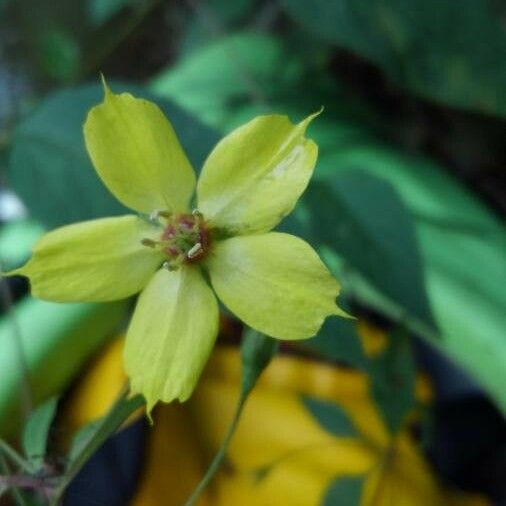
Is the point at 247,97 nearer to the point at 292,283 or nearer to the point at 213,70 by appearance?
the point at 213,70

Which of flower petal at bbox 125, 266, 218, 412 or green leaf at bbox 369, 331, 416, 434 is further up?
flower petal at bbox 125, 266, 218, 412

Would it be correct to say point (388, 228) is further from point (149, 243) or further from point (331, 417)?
point (149, 243)

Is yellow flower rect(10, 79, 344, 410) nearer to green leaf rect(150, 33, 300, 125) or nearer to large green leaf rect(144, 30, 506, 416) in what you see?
large green leaf rect(144, 30, 506, 416)

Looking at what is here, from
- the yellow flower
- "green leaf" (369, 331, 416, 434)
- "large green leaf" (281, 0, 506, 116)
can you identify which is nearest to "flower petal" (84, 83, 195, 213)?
the yellow flower

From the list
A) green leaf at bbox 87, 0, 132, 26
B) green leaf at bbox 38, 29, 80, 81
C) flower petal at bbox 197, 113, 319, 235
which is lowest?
green leaf at bbox 38, 29, 80, 81

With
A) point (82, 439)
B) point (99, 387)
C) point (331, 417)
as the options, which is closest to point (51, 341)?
point (99, 387)

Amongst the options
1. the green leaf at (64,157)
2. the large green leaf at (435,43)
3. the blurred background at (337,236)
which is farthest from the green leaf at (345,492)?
the large green leaf at (435,43)

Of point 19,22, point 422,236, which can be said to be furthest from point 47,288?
point 19,22
